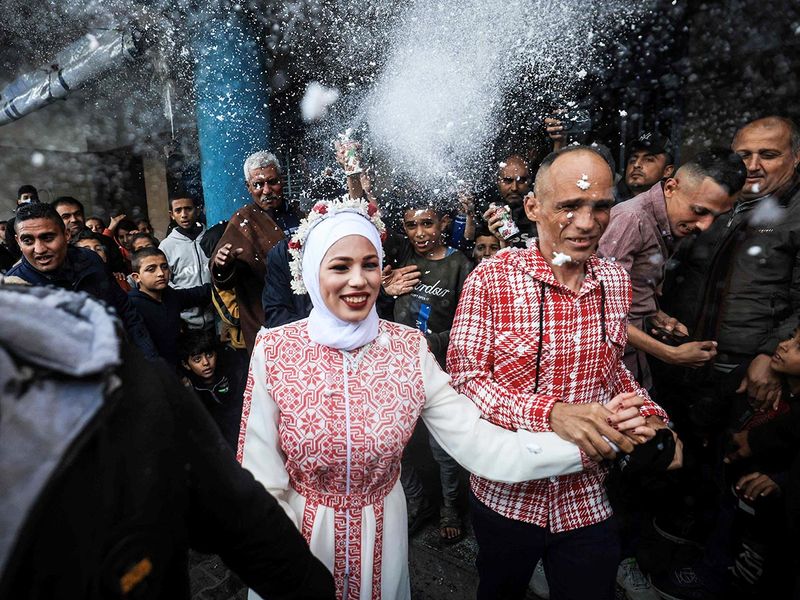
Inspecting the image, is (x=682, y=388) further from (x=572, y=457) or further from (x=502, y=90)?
(x=502, y=90)

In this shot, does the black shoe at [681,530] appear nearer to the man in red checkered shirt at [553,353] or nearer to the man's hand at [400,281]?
the man in red checkered shirt at [553,353]

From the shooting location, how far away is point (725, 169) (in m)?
2.76

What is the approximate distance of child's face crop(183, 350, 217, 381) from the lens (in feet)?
13.1

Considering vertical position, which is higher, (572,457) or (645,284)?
(645,284)

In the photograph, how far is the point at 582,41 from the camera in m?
6.83

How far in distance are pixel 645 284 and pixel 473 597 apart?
2124mm

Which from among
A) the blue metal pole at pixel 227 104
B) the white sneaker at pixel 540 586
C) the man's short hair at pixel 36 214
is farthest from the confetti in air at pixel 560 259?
the blue metal pole at pixel 227 104

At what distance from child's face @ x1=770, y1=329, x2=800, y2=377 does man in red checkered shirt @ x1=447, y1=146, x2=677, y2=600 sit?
3.35 feet

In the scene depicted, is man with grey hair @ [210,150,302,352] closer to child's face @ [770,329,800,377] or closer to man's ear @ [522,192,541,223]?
man's ear @ [522,192,541,223]

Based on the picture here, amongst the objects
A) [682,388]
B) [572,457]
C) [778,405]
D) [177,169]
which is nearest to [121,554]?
[572,457]

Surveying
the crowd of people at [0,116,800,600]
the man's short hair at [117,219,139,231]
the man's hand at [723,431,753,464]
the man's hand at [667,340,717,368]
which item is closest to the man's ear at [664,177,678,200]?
the crowd of people at [0,116,800,600]

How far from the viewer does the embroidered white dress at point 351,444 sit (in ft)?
5.51

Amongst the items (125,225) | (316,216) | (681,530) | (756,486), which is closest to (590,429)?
(316,216)

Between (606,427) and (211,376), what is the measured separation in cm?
326
